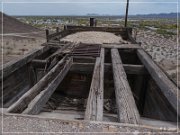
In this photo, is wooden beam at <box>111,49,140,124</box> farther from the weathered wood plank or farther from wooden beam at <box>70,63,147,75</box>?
the weathered wood plank

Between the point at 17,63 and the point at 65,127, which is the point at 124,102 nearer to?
the point at 65,127

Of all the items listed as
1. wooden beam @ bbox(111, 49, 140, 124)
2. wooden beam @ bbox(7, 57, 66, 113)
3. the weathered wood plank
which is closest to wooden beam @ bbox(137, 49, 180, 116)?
wooden beam @ bbox(111, 49, 140, 124)

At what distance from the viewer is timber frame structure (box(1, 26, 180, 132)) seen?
220 centimetres

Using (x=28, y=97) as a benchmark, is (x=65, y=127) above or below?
below

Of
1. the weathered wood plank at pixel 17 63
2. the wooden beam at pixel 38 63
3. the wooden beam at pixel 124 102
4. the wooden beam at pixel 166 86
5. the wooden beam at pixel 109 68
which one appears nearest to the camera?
the wooden beam at pixel 124 102

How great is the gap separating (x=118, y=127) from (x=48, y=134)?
0.67m

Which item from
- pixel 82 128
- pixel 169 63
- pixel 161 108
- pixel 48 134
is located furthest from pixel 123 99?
pixel 169 63

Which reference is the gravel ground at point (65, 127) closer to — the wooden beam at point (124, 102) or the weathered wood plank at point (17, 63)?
the wooden beam at point (124, 102)

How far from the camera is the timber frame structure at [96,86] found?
2197mm

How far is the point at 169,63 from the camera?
12.9 metres

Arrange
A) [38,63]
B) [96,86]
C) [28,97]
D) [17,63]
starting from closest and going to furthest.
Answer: [28,97] → [96,86] → [17,63] → [38,63]

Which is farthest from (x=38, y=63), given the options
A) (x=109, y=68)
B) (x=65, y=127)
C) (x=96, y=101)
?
(x=65, y=127)

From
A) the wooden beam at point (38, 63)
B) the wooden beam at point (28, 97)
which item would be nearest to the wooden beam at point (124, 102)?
the wooden beam at point (28, 97)

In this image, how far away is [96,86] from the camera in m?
2.99
